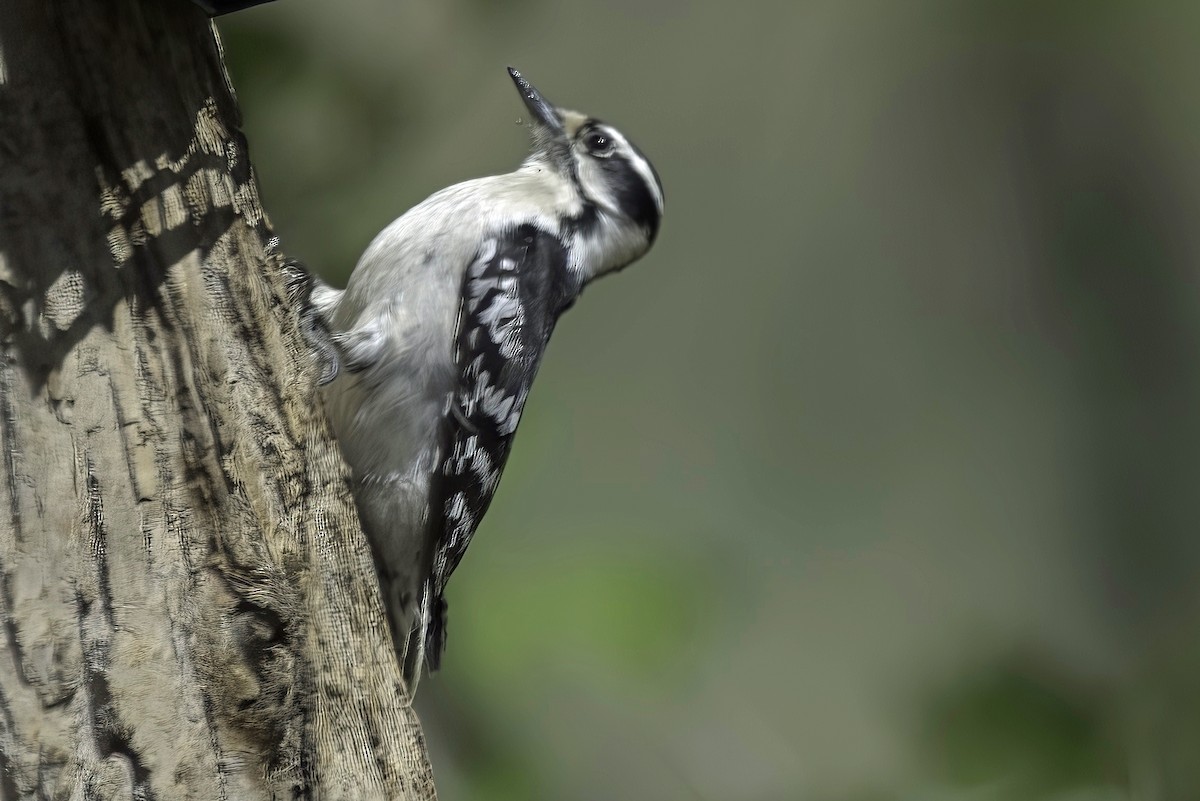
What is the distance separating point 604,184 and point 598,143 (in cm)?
11

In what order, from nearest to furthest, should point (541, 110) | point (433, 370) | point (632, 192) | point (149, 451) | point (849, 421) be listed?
point (149, 451), point (433, 370), point (632, 192), point (541, 110), point (849, 421)

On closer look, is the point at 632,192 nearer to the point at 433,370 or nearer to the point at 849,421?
the point at 433,370

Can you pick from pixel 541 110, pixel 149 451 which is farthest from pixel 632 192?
pixel 149 451

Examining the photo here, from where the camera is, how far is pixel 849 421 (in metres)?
3.92

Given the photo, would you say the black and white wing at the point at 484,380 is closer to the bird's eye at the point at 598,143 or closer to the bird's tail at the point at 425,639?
the bird's tail at the point at 425,639

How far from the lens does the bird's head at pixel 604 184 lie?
6.71ft

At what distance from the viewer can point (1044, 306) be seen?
12.5 ft

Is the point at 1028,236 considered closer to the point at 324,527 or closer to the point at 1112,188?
the point at 1112,188

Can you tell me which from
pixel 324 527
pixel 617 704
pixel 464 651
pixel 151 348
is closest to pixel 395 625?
pixel 324 527

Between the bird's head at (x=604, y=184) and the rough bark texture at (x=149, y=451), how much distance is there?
0.89 meters

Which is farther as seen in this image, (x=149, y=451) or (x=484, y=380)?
(x=484, y=380)

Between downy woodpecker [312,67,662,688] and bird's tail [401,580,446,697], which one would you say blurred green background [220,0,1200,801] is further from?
downy woodpecker [312,67,662,688]

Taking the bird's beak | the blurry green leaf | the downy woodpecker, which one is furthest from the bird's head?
the blurry green leaf

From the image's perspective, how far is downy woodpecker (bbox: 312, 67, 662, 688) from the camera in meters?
1.67
